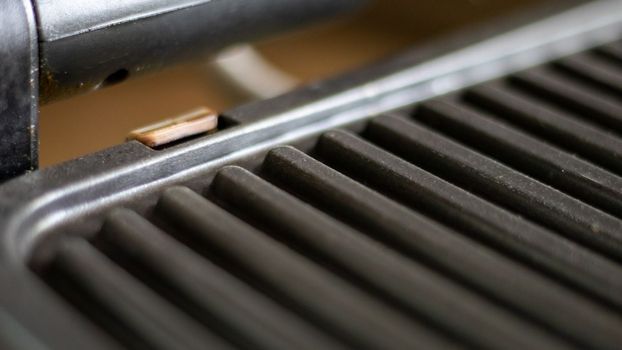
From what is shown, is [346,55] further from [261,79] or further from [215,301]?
[215,301]

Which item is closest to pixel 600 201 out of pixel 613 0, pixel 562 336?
pixel 562 336

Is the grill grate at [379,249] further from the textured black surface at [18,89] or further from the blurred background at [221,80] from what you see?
the blurred background at [221,80]

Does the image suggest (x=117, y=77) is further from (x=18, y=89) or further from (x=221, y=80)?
(x=221, y=80)

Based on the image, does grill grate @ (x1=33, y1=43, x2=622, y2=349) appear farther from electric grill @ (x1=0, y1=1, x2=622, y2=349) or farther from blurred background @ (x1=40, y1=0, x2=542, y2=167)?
blurred background @ (x1=40, y1=0, x2=542, y2=167)

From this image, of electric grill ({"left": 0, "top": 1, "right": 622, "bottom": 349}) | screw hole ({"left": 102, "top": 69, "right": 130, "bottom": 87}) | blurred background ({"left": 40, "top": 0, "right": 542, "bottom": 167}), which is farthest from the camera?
blurred background ({"left": 40, "top": 0, "right": 542, "bottom": 167})

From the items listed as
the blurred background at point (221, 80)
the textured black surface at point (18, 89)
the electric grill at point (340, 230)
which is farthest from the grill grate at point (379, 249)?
the blurred background at point (221, 80)

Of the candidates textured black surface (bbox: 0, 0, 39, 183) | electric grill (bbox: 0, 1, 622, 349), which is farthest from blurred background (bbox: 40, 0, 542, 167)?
textured black surface (bbox: 0, 0, 39, 183)

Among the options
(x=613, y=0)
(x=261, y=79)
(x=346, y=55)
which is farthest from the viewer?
(x=346, y=55)
